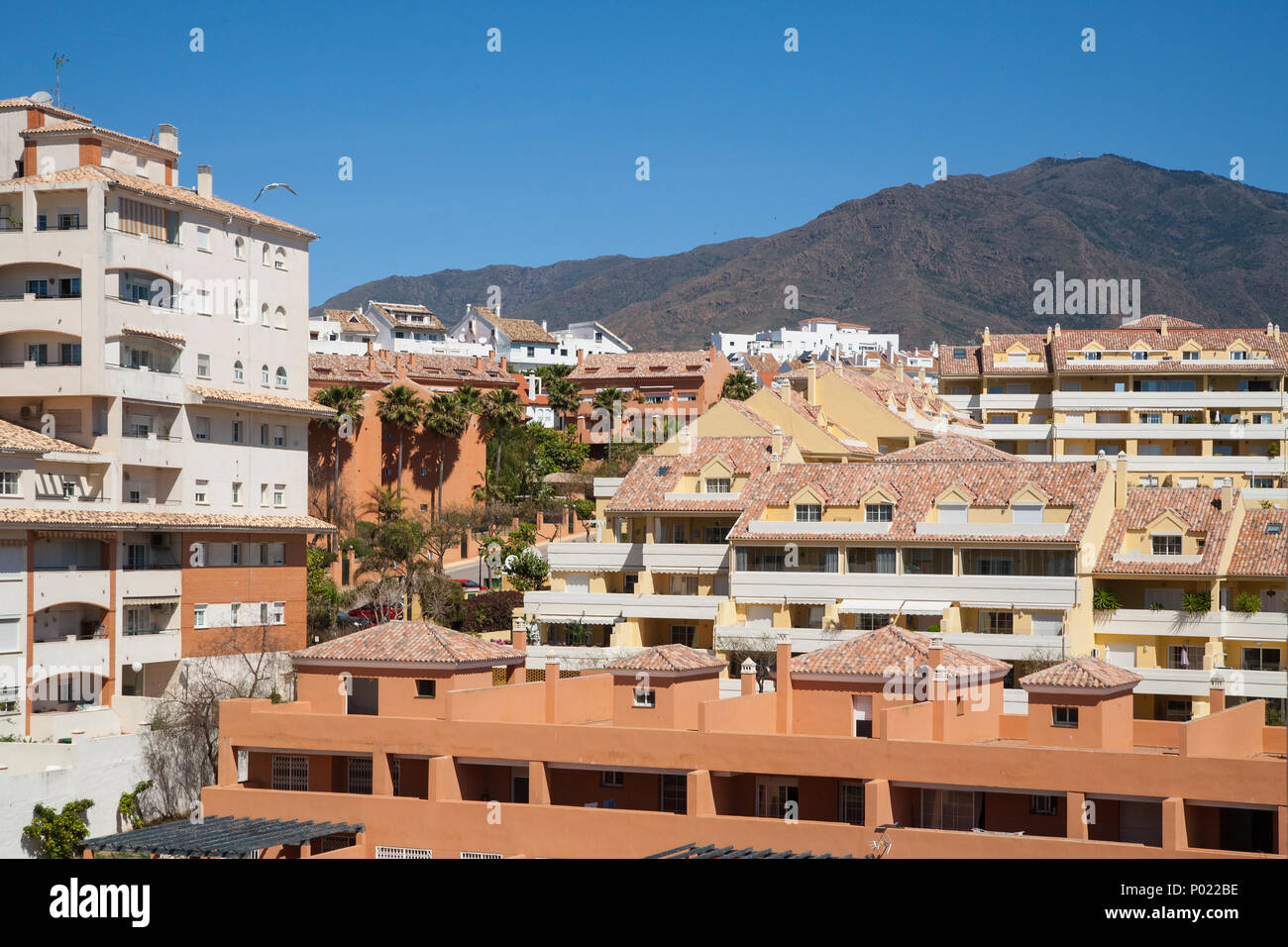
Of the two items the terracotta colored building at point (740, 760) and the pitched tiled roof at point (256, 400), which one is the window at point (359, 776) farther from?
the pitched tiled roof at point (256, 400)

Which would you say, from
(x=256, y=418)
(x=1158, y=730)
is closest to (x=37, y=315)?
(x=256, y=418)

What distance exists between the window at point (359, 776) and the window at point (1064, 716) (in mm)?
19606

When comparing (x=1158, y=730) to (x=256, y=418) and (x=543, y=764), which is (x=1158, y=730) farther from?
(x=256, y=418)

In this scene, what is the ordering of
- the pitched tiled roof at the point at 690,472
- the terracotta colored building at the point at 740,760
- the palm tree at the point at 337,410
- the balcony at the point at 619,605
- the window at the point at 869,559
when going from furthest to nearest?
the palm tree at the point at 337,410 < the pitched tiled roof at the point at 690,472 < the balcony at the point at 619,605 < the window at the point at 869,559 < the terracotta colored building at the point at 740,760

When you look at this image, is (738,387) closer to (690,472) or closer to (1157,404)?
(1157,404)

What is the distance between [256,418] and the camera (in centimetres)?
6906

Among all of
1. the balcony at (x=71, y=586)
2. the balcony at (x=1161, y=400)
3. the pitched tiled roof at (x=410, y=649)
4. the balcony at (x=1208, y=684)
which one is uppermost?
the balcony at (x=1161, y=400)


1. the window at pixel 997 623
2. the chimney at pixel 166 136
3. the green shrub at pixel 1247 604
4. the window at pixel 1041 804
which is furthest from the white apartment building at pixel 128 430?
the green shrub at pixel 1247 604

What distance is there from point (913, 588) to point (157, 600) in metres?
29.0

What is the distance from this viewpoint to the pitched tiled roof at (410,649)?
47.4m

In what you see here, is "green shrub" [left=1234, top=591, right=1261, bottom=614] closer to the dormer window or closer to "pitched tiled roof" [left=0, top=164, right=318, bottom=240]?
the dormer window

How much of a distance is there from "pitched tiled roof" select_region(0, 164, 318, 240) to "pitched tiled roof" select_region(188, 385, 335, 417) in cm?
745

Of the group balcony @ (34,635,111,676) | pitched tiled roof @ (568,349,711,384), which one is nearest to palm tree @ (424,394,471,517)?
pitched tiled roof @ (568,349,711,384)
